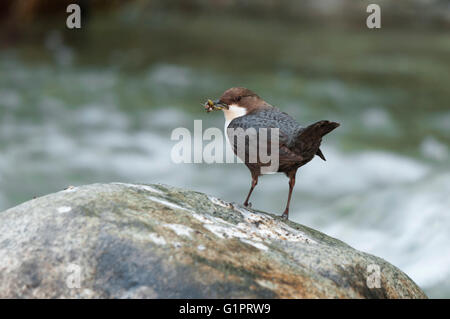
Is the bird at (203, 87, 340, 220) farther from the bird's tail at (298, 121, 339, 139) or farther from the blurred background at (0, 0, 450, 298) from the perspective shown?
the blurred background at (0, 0, 450, 298)

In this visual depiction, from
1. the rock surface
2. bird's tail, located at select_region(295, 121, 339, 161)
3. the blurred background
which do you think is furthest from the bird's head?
the blurred background

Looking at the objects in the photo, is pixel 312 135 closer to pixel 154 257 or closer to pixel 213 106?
pixel 213 106

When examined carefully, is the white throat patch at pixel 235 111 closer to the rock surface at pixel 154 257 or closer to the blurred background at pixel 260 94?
the rock surface at pixel 154 257

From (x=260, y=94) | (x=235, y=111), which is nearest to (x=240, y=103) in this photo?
(x=235, y=111)

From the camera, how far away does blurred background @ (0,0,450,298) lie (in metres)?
7.88

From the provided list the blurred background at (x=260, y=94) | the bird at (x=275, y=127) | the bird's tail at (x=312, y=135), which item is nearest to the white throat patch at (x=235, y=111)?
the bird at (x=275, y=127)

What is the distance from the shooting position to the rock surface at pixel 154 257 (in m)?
2.39

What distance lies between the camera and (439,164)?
9234 mm
